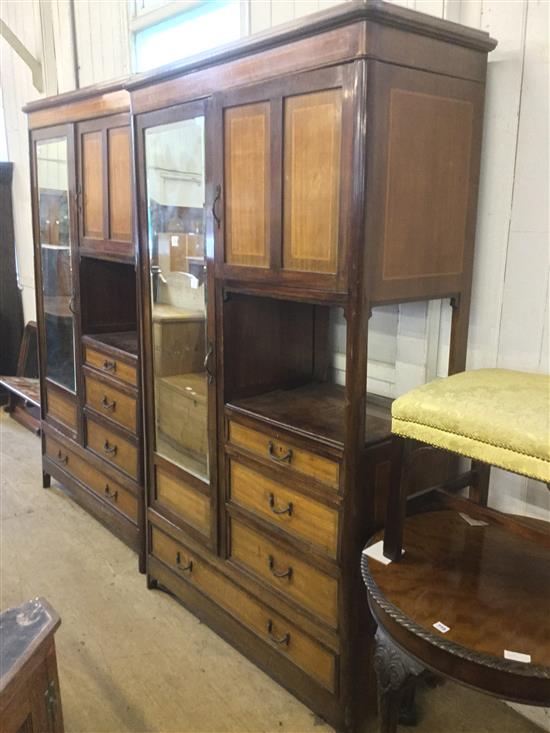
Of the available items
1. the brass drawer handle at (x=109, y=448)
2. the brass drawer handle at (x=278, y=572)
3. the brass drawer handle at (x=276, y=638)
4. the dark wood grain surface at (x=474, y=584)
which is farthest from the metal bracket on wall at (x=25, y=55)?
the dark wood grain surface at (x=474, y=584)

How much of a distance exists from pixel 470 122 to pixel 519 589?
3.92 ft

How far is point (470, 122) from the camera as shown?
5.71 feet

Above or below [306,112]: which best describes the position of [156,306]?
below

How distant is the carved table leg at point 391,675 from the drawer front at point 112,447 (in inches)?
61.5

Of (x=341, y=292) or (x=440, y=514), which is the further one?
(x=440, y=514)

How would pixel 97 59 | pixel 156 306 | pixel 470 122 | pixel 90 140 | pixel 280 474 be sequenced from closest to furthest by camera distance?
pixel 470 122, pixel 280 474, pixel 156 306, pixel 90 140, pixel 97 59

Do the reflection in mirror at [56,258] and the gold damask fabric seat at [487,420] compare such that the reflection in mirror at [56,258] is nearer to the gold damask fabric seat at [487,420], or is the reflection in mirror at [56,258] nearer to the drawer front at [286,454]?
the drawer front at [286,454]

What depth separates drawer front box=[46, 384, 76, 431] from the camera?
10.7 feet

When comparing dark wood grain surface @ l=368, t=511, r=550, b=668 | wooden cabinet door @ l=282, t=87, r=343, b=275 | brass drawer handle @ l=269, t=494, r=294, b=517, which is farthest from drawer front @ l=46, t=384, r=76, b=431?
dark wood grain surface @ l=368, t=511, r=550, b=668

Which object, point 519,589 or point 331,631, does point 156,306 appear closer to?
point 331,631

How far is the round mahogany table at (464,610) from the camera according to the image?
1228 millimetres

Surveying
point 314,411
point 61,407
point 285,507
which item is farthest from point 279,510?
point 61,407

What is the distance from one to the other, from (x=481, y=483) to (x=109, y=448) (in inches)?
67.7

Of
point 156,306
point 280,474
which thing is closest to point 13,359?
point 156,306
